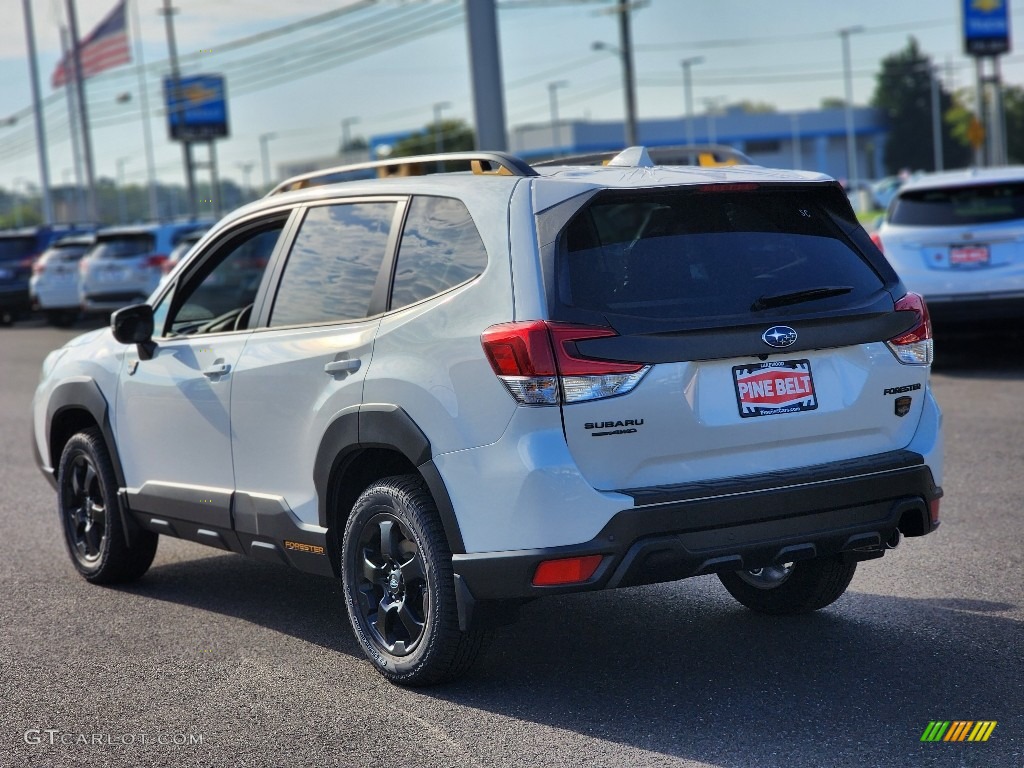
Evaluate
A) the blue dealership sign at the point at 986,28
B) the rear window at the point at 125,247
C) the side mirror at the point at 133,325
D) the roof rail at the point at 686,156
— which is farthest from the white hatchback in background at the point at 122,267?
the blue dealership sign at the point at 986,28

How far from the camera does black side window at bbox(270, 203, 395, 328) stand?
16.9ft

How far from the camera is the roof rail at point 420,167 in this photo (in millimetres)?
4867

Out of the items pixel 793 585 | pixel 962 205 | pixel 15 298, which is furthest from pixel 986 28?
pixel 793 585

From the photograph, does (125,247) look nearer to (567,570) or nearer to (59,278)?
(59,278)

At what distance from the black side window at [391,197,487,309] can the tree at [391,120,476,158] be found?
94503 mm

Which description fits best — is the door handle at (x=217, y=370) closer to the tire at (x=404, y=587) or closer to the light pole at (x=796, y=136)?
the tire at (x=404, y=587)

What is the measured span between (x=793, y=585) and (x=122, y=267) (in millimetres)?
21241

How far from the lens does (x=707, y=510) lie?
4.35m

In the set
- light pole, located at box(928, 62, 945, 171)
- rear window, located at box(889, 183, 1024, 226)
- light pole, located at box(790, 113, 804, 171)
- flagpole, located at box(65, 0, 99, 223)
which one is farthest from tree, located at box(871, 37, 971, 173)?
rear window, located at box(889, 183, 1024, 226)

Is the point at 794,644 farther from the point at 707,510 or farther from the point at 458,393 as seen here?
the point at 458,393

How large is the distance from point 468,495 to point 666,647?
1262 millimetres

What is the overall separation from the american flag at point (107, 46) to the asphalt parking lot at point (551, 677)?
41.6 m

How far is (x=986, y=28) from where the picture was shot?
149ft

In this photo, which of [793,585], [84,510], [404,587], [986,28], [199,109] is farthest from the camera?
[199,109]
